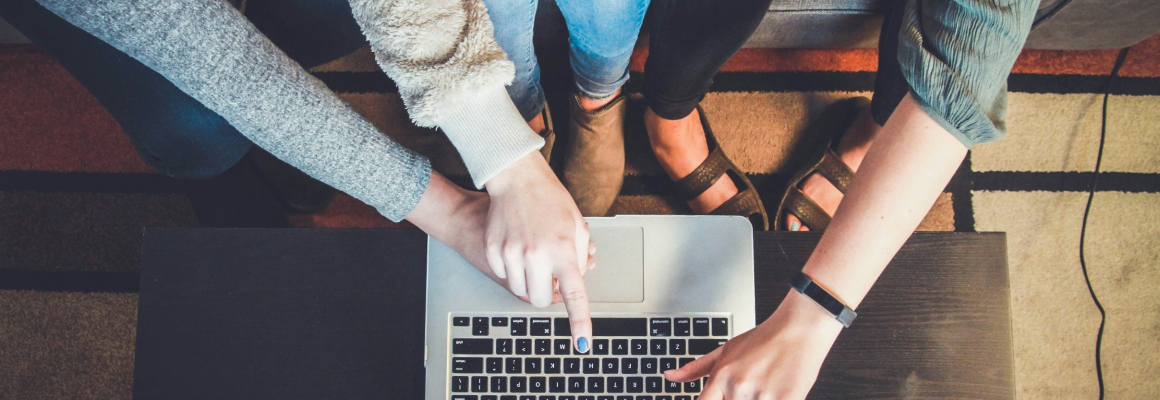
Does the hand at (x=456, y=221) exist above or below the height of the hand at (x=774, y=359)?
above

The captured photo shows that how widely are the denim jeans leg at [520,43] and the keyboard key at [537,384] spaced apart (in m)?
0.39

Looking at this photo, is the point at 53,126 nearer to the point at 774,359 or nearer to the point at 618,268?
the point at 618,268

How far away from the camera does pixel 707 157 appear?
100 centimetres

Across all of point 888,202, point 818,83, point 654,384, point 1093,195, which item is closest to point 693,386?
point 654,384

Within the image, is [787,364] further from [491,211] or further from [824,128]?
[824,128]

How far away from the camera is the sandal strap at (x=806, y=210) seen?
986mm

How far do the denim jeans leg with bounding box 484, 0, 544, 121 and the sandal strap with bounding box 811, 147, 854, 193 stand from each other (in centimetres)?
55

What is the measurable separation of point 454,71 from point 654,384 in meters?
0.37

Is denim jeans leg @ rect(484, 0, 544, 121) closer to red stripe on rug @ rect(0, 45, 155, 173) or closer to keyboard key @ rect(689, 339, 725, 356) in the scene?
keyboard key @ rect(689, 339, 725, 356)

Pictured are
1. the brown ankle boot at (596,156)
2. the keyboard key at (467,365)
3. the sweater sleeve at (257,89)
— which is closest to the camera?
the sweater sleeve at (257,89)

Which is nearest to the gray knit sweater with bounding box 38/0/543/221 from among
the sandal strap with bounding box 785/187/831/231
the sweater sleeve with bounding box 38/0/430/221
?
the sweater sleeve with bounding box 38/0/430/221

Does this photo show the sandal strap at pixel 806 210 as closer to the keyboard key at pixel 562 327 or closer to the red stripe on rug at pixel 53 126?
the keyboard key at pixel 562 327

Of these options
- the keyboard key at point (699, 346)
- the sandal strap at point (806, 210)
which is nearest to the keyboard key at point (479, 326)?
the keyboard key at point (699, 346)

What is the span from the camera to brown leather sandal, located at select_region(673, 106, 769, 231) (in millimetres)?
984
